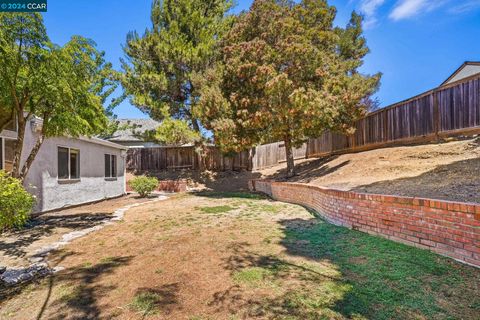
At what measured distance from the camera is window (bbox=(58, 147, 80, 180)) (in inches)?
357

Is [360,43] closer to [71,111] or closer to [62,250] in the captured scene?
[71,111]

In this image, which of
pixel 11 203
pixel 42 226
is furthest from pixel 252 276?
pixel 42 226

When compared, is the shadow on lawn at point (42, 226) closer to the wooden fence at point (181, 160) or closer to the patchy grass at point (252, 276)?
the patchy grass at point (252, 276)

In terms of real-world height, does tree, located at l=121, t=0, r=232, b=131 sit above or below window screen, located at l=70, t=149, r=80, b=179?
above

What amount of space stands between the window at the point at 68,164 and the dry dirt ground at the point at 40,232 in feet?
4.24

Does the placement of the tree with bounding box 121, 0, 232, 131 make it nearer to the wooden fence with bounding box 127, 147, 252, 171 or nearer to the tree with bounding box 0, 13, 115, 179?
the wooden fence with bounding box 127, 147, 252, 171

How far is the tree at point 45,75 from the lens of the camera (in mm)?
4871

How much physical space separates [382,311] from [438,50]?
1387cm

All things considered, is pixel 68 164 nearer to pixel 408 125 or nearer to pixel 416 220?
pixel 416 220

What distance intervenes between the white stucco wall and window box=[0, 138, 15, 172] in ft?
1.18

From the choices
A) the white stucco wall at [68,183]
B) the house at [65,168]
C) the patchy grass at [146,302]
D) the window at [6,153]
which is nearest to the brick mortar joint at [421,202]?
the patchy grass at [146,302]

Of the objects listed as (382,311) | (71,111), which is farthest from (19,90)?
(382,311)

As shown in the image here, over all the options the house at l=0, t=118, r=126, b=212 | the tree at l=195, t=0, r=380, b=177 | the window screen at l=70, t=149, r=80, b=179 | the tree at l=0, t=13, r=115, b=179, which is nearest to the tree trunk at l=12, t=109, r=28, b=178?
the tree at l=0, t=13, r=115, b=179

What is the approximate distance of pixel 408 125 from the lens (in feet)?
30.0
